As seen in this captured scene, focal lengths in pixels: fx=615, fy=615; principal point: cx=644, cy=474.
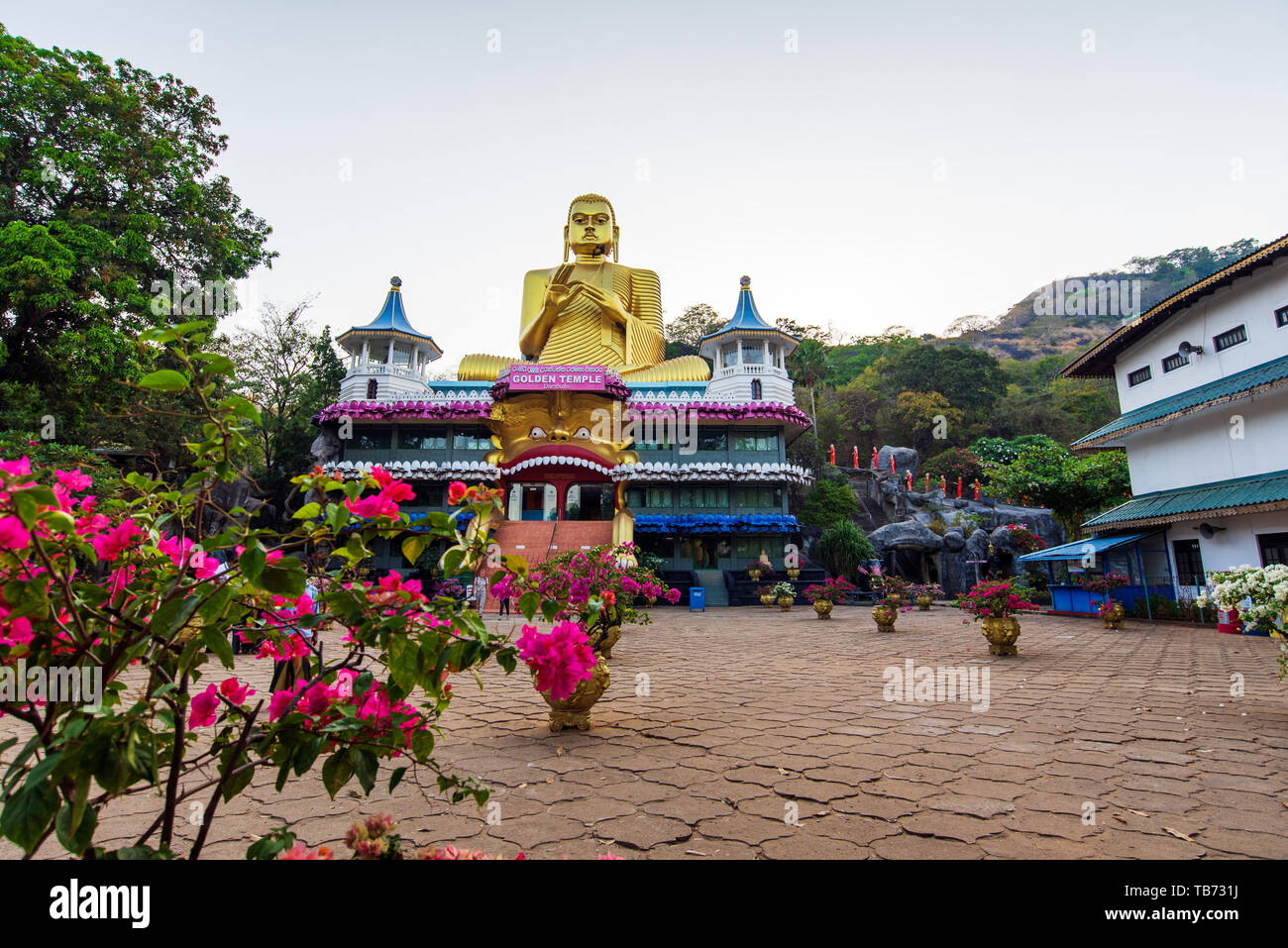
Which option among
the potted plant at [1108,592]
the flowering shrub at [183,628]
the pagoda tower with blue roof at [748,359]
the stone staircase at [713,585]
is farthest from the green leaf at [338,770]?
the pagoda tower with blue roof at [748,359]

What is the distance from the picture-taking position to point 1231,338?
46.0ft

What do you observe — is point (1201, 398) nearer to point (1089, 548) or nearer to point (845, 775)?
point (1089, 548)

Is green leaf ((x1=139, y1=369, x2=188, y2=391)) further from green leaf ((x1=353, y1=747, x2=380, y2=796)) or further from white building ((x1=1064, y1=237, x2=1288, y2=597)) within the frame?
white building ((x1=1064, y1=237, x2=1288, y2=597))

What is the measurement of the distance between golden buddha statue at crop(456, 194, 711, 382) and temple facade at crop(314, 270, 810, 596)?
109 centimetres

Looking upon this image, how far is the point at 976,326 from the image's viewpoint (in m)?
72.7

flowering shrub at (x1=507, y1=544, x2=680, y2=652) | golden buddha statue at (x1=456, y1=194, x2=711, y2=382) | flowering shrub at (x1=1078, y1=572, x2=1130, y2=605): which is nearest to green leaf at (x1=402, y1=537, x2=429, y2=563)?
flowering shrub at (x1=507, y1=544, x2=680, y2=652)

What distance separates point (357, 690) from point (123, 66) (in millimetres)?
20196

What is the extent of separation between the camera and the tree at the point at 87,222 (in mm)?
12031

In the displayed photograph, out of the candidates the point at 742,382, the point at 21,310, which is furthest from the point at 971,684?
the point at 21,310

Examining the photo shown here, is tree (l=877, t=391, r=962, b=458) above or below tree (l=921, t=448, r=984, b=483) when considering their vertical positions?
above

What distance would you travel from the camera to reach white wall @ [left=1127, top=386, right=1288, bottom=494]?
1289 centimetres
